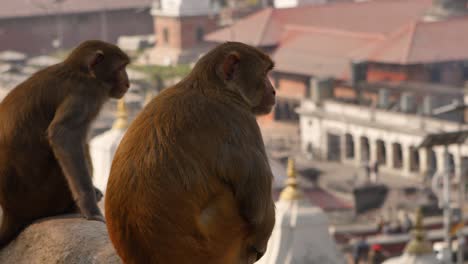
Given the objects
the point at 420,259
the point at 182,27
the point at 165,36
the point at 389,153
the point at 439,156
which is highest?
the point at 420,259

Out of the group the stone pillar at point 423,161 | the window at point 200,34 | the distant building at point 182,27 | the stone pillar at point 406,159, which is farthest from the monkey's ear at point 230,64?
the window at point 200,34

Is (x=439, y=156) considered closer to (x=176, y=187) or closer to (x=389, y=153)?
(x=389, y=153)

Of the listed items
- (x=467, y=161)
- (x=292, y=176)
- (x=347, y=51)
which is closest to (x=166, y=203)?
(x=292, y=176)

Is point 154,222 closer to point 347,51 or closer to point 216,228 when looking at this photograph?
point 216,228

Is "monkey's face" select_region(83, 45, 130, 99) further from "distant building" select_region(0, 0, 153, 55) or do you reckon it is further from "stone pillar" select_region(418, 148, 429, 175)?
"distant building" select_region(0, 0, 153, 55)

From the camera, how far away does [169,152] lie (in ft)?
19.5

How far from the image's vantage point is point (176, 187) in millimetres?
5887

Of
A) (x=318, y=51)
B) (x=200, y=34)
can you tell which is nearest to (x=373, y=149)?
(x=318, y=51)

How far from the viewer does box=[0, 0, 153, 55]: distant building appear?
294ft

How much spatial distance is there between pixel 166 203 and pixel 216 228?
236 mm

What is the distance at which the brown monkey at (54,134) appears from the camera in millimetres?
7516

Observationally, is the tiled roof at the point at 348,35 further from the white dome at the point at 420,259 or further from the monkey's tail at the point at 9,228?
the monkey's tail at the point at 9,228

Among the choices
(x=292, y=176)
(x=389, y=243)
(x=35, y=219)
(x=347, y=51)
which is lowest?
(x=347, y=51)

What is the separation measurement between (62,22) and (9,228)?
8392 cm
